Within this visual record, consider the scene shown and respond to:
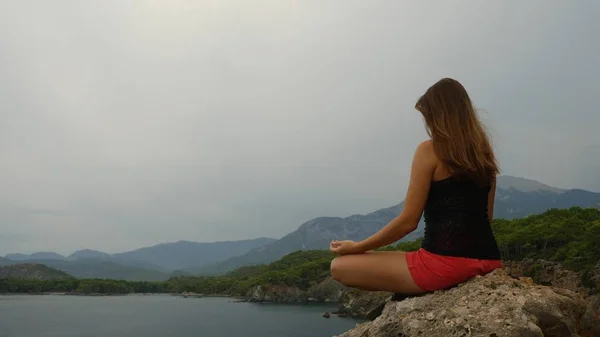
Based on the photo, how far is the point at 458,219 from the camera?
4254 millimetres

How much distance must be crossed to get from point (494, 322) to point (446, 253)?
712mm

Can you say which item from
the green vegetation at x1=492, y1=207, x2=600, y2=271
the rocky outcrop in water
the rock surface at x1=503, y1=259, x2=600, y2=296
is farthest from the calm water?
the green vegetation at x1=492, y1=207, x2=600, y2=271

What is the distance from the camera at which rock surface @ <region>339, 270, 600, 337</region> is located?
3828 millimetres

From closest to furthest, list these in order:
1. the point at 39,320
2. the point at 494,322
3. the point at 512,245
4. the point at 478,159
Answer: the point at 494,322
the point at 478,159
the point at 512,245
the point at 39,320

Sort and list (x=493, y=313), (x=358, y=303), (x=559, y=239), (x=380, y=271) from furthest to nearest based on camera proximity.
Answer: (x=358, y=303) < (x=559, y=239) < (x=380, y=271) < (x=493, y=313)

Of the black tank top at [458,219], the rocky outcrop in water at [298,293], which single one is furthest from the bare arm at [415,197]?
the rocky outcrop in water at [298,293]

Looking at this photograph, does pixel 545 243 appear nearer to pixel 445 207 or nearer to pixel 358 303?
pixel 358 303

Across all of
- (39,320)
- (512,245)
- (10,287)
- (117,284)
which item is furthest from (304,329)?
(10,287)

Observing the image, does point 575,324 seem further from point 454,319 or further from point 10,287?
point 10,287

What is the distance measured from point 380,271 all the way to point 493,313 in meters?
1.05

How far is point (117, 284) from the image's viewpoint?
179 m

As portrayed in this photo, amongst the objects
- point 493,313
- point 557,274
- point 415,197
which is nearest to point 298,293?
point 557,274

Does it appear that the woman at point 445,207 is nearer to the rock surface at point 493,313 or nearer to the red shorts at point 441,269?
the red shorts at point 441,269

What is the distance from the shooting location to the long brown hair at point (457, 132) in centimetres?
421
